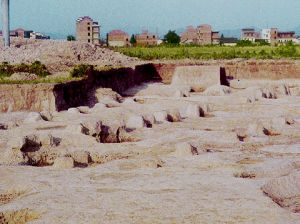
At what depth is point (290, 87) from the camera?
22953 millimetres

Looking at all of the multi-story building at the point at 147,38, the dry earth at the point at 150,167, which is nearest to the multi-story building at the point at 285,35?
the multi-story building at the point at 147,38

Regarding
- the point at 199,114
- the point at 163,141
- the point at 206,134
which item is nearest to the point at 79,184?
the point at 163,141

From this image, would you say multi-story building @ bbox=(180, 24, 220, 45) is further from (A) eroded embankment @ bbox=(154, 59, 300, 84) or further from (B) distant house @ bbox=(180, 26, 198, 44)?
(A) eroded embankment @ bbox=(154, 59, 300, 84)

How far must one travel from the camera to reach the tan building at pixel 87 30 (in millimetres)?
70812

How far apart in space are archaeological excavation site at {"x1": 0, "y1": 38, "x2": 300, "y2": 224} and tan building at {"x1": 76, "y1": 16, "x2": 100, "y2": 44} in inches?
2080

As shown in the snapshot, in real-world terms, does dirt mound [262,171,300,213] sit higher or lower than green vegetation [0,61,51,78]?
lower

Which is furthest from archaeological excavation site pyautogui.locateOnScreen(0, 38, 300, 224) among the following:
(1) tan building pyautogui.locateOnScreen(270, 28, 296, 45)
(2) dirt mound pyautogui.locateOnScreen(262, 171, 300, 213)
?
(1) tan building pyautogui.locateOnScreen(270, 28, 296, 45)

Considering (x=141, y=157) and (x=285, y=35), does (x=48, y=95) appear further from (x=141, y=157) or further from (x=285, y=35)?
(x=285, y=35)

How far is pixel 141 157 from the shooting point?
9219 millimetres

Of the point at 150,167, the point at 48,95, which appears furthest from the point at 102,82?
the point at 150,167

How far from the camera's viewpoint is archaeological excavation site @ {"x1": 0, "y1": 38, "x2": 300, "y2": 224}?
6.09 meters

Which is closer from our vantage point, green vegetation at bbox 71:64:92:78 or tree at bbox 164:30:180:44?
green vegetation at bbox 71:64:92:78

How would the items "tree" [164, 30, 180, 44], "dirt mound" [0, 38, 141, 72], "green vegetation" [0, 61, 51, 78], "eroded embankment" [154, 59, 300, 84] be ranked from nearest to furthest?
"green vegetation" [0, 61, 51, 78]
"dirt mound" [0, 38, 141, 72]
"eroded embankment" [154, 59, 300, 84]
"tree" [164, 30, 180, 44]

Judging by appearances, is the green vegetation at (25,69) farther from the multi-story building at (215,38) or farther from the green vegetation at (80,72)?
the multi-story building at (215,38)
